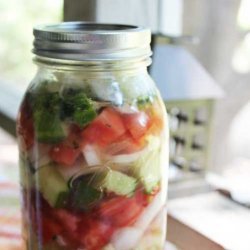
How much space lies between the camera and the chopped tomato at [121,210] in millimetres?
500

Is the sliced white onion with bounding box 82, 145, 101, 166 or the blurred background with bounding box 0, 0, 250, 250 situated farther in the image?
the blurred background with bounding box 0, 0, 250, 250

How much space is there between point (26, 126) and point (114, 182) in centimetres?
10

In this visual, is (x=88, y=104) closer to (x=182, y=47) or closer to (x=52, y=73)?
(x=52, y=73)

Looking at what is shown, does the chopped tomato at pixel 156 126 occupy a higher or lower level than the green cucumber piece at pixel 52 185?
higher

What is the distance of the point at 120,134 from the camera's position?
0.49 m

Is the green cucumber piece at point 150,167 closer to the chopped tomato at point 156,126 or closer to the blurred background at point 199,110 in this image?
the chopped tomato at point 156,126

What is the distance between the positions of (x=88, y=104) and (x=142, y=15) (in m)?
0.34

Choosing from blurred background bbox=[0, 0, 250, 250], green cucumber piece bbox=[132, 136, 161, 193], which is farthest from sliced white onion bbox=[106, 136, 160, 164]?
blurred background bbox=[0, 0, 250, 250]

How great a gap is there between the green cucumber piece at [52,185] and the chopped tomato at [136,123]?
0.07 metres

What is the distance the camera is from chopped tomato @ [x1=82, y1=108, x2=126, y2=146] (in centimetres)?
48

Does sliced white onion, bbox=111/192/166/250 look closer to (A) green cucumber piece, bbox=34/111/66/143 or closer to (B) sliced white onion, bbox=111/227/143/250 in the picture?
(B) sliced white onion, bbox=111/227/143/250

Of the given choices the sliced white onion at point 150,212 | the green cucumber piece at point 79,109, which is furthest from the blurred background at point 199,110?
the green cucumber piece at point 79,109

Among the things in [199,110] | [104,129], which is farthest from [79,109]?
[199,110]

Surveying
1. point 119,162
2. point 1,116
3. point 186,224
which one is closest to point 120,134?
point 119,162
